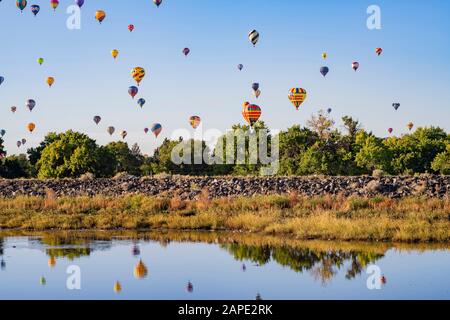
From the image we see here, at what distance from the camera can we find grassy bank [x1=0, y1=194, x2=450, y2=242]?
33.6 m

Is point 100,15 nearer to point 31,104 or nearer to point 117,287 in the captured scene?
point 31,104

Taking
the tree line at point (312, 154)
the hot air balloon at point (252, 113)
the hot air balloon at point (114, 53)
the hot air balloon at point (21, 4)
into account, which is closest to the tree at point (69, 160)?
the tree line at point (312, 154)

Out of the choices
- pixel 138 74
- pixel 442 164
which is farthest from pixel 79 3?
pixel 442 164

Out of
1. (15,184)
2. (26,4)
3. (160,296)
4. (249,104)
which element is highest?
(26,4)

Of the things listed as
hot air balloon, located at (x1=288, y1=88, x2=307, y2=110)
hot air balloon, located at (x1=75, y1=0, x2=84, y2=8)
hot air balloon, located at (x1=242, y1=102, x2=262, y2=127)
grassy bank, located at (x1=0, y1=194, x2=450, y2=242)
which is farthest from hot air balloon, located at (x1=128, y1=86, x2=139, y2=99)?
grassy bank, located at (x1=0, y1=194, x2=450, y2=242)

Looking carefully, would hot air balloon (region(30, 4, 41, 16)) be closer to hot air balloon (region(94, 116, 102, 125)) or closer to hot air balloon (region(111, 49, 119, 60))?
hot air balloon (region(111, 49, 119, 60))

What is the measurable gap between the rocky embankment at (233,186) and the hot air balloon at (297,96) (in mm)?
24404

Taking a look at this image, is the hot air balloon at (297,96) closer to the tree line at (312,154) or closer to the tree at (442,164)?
the tree line at (312,154)

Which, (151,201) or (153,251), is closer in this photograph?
(153,251)

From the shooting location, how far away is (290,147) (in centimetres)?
10069

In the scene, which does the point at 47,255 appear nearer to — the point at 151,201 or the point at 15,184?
the point at 151,201

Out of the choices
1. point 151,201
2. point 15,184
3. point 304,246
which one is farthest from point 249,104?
point 304,246

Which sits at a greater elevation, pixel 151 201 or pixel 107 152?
pixel 107 152

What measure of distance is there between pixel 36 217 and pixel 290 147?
204ft
